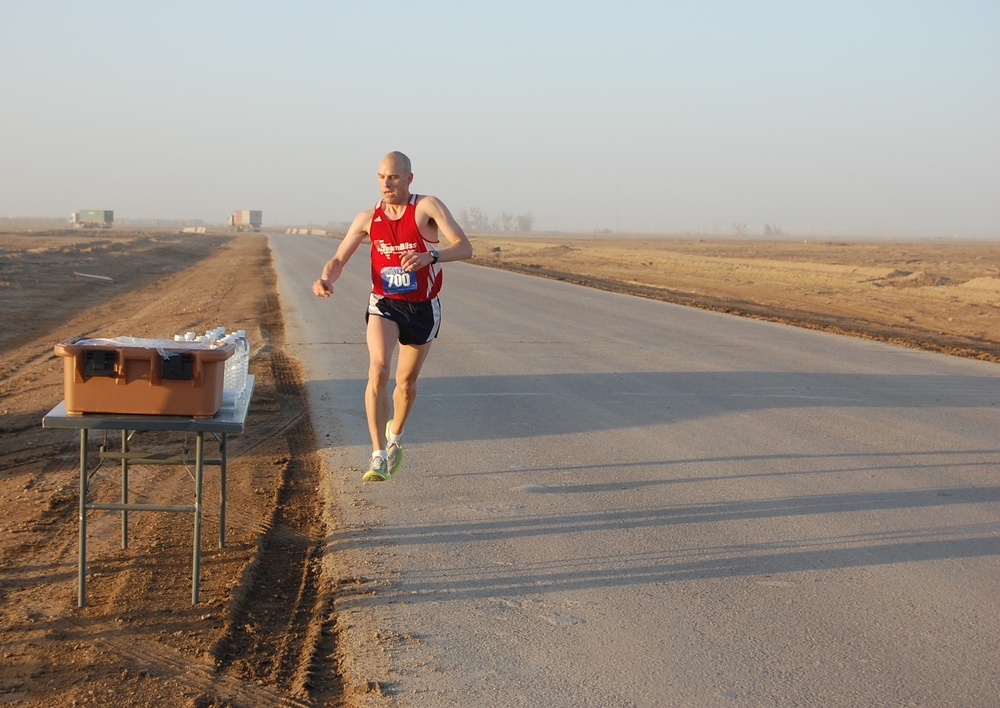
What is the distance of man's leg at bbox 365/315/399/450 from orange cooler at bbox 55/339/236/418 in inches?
67.4

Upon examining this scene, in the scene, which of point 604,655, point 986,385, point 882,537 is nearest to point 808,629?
point 604,655

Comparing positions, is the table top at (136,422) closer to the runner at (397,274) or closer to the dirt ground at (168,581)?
the dirt ground at (168,581)

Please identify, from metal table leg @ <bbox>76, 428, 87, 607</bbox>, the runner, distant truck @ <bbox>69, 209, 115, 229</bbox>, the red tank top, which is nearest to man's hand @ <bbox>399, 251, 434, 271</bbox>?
the runner

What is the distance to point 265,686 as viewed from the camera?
4078mm

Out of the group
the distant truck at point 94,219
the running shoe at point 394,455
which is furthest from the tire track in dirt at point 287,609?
the distant truck at point 94,219

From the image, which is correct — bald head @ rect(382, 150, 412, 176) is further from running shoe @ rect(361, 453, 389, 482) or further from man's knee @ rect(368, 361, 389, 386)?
running shoe @ rect(361, 453, 389, 482)

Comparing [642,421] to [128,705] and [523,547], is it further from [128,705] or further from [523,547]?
[128,705]

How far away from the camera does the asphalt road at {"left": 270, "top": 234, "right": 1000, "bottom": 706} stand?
13.7ft

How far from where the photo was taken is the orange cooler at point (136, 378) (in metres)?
4.79

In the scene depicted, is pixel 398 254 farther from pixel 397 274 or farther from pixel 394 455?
pixel 394 455

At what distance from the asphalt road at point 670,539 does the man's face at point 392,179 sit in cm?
186

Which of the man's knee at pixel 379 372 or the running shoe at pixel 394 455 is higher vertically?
the man's knee at pixel 379 372

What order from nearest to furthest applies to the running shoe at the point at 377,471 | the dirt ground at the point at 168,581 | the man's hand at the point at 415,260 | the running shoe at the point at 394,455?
the dirt ground at the point at 168,581, the man's hand at the point at 415,260, the running shoe at the point at 377,471, the running shoe at the point at 394,455

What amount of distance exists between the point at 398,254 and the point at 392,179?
0.44 meters
